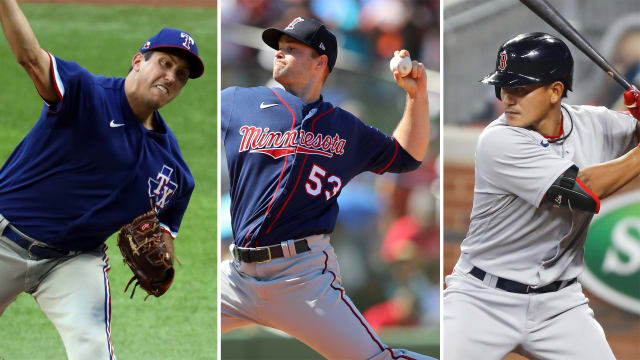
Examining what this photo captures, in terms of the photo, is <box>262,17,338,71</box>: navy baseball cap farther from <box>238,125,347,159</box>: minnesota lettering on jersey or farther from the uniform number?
the uniform number

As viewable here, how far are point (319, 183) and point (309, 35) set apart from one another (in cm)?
74

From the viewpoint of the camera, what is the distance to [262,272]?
401 cm

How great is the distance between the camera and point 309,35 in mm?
4309

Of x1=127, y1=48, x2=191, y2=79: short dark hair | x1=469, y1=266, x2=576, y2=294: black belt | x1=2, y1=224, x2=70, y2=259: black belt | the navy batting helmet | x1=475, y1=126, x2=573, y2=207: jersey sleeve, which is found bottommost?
x1=2, y1=224, x2=70, y2=259: black belt

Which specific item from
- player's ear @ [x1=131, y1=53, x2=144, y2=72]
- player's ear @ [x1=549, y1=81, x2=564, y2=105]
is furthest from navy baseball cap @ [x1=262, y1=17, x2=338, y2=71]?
player's ear @ [x1=549, y1=81, x2=564, y2=105]

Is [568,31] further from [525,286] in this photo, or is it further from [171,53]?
[171,53]

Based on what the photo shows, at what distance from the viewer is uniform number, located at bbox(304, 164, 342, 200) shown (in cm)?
412

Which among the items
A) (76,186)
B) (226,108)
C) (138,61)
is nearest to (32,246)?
(76,186)

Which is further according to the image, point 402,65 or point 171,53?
point 402,65

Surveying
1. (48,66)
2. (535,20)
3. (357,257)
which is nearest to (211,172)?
(357,257)

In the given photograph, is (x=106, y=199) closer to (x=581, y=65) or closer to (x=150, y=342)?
(x=150, y=342)

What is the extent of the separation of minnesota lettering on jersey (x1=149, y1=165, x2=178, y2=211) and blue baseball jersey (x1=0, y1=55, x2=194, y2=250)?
7 centimetres

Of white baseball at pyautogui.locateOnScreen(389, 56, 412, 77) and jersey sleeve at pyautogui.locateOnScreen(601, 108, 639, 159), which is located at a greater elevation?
white baseball at pyautogui.locateOnScreen(389, 56, 412, 77)

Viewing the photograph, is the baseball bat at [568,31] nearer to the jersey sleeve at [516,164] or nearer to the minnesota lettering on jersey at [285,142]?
the jersey sleeve at [516,164]
